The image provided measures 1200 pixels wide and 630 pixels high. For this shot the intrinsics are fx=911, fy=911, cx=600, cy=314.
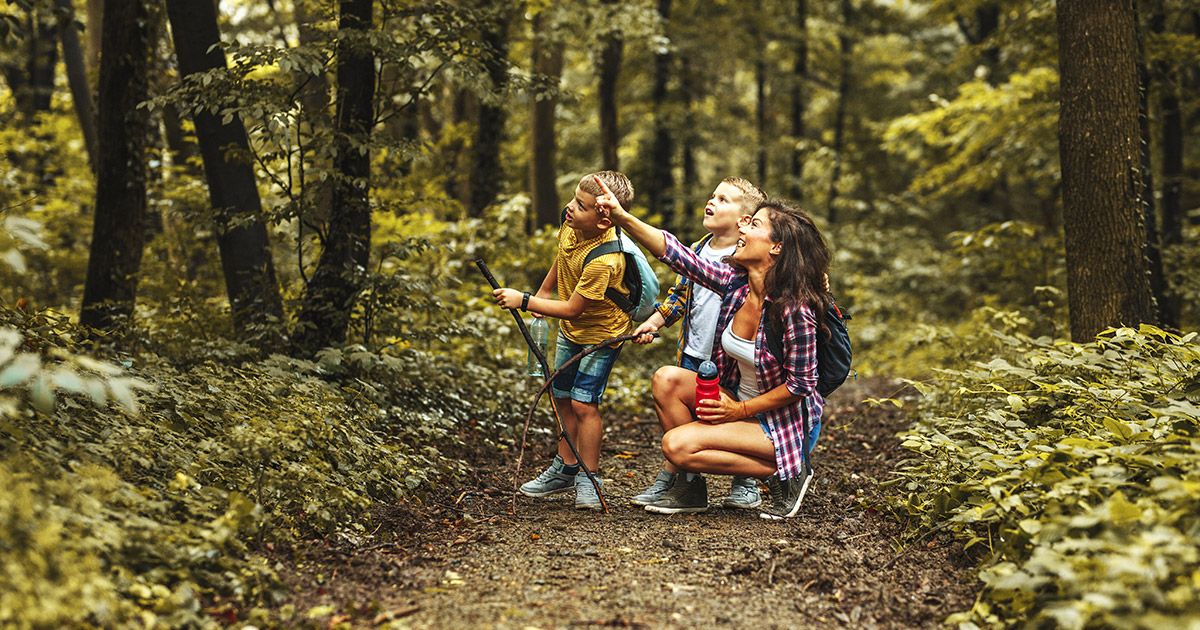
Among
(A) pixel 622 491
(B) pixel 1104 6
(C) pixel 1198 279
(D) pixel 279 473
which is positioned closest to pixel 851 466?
(A) pixel 622 491

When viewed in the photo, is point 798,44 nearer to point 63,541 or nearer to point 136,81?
point 136,81

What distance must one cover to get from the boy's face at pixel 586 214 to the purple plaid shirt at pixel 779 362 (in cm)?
38

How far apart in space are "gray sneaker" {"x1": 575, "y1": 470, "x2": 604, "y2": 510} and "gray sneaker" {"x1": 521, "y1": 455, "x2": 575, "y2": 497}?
16 cm

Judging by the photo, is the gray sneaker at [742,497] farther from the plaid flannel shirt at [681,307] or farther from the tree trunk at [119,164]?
the tree trunk at [119,164]

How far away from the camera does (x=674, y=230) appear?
59.2 feet

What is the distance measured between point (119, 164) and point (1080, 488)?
7535 mm

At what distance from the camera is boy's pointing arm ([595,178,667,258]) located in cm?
475

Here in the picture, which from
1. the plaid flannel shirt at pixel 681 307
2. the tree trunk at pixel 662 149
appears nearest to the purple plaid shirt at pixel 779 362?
the plaid flannel shirt at pixel 681 307

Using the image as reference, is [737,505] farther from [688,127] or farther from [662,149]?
[688,127]

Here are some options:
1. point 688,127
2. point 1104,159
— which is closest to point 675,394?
point 1104,159

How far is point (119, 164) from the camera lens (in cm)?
775

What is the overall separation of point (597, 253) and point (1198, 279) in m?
8.47

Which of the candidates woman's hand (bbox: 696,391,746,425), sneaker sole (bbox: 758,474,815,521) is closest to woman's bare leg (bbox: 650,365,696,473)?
woman's hand (bbox: 696,391,746,425)

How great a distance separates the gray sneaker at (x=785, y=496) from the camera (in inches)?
202
